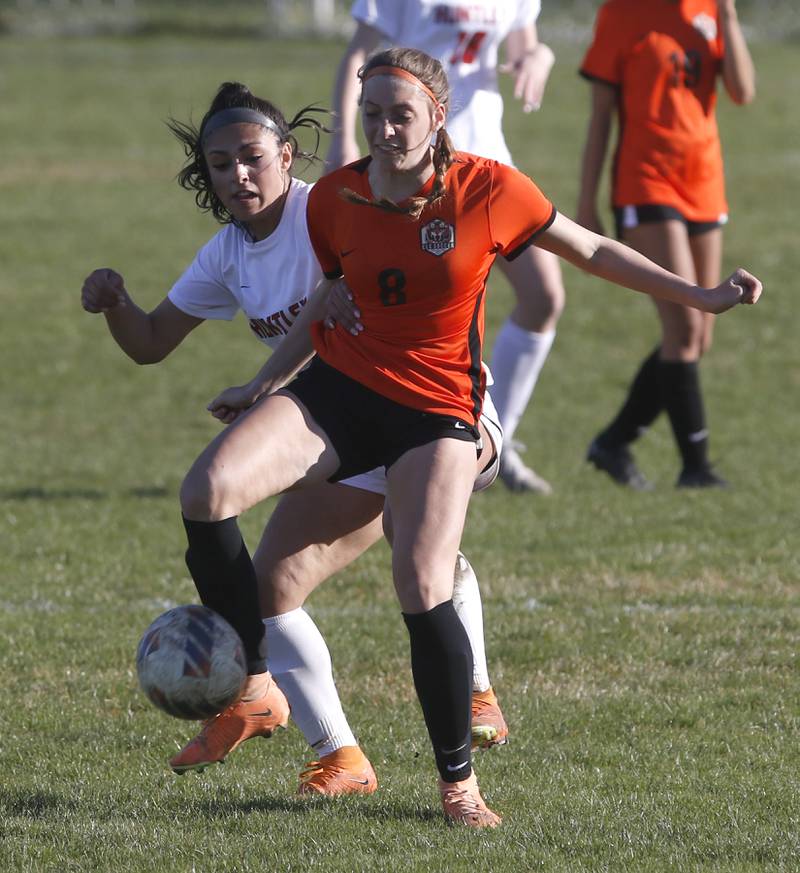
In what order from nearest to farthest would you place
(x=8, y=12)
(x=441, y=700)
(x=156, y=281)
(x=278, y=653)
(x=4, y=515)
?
(x=441, y=700), (x=278, y=653), (x=4, y=515), (x=156, y=281), (x=8, y=12)

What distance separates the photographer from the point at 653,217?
820 cm

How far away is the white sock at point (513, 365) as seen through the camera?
8.23m

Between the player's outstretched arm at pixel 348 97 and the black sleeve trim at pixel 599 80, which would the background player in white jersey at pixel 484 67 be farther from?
the black sleeve trim at pixel 599 80

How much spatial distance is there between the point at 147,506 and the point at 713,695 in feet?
12.9

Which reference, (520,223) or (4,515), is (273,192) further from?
(4,515)

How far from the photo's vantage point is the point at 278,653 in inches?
183

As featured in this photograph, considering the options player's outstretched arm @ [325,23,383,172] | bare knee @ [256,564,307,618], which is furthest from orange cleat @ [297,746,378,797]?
player's outstretched arm @ [325,23,383,172]

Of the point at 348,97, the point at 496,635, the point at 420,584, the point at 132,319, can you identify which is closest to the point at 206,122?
the point at 132,319

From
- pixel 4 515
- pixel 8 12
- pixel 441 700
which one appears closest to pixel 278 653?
pixel 441 700

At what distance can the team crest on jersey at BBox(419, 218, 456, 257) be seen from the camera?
435 cm

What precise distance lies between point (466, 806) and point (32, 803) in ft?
3.96

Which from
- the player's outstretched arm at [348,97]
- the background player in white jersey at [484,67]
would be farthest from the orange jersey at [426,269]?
the background player in white jersey at [484,67]

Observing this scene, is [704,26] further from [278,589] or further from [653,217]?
[278,589]

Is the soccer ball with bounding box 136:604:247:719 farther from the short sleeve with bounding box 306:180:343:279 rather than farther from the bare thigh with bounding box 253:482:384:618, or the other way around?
the short sleeve with bounding box 306:180:343:279
